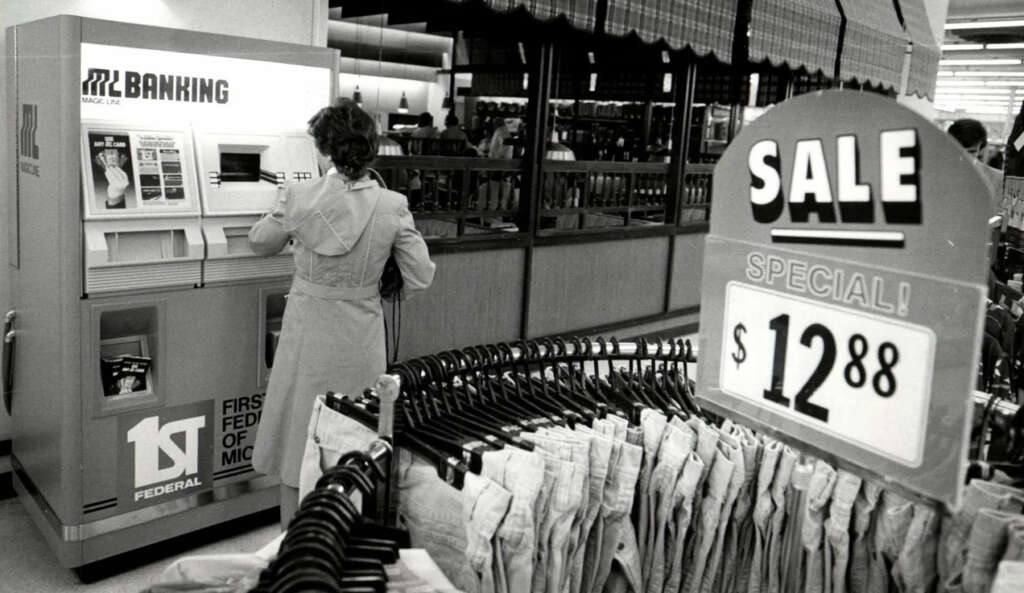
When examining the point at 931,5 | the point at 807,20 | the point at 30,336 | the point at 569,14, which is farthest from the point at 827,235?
the point at 931,5

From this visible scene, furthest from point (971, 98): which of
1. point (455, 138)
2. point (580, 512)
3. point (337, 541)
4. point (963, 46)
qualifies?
point (337, 541)

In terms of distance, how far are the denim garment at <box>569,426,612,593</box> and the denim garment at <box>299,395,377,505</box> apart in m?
0.46

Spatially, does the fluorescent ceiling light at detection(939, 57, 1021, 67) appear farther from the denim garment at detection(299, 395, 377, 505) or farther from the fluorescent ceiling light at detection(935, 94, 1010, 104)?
the denim garment at detection(299, 395, 377, 505)

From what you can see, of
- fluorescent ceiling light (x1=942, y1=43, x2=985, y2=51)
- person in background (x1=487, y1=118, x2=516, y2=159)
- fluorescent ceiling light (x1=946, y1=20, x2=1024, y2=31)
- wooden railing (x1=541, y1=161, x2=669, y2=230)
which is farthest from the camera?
fluorescent ceiling light (x1=942, y1=43, x2=985, y2=51)

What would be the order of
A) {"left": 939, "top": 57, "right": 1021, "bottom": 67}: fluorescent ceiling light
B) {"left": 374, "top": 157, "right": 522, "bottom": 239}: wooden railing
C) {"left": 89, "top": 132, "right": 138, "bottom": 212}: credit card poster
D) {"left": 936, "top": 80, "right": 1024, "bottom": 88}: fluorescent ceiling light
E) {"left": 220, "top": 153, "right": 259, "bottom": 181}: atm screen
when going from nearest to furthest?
1. {"left": 89, "top": 132, "right": 138, "bottom": 212}: credit card poster
2. {"left": 220, "top": 153, "right": 259, "bottom": 181}: atm screen
3. {"left": 374, "top": 157, "right": 522, "bottom": 239}: wooden railing
4. {"left": 939, "top": 57, "right": 1021, "bottom": 67}: fluorescent ceiling light
5. {"left": 936, "top": 80, "right": 1024, "bottom": 88}: fluorescent ceiling light

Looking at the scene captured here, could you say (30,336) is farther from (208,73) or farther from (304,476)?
(304,476)

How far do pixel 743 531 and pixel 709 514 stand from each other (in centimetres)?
14

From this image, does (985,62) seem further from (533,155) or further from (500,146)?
(533,155)

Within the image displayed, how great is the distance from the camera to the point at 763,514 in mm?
1831

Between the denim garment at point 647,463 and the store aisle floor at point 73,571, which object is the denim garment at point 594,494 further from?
the store aisle floor at point 73,571

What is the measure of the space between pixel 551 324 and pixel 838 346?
4.83 meters

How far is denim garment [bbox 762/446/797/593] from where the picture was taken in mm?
1816

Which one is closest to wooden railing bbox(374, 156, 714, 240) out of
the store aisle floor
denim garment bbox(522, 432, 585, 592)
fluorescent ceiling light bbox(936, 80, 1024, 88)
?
the store aisle floor

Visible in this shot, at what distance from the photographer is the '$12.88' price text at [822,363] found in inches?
46.1
